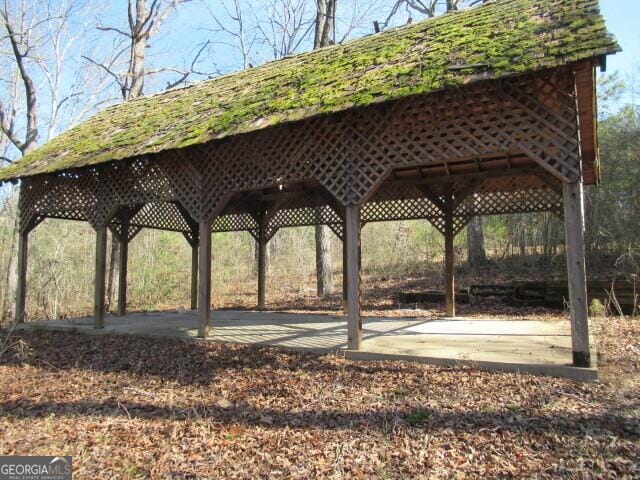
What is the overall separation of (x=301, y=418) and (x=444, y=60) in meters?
4.48

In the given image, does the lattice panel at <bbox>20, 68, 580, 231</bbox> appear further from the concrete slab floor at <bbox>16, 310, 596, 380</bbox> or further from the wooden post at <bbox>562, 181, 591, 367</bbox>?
→ the concrete slab floor at <bbox>16, 310, 596, 380</bbox>

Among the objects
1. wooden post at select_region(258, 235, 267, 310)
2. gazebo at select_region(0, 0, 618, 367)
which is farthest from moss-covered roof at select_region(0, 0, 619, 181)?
wooden post at select_region(258, 235, 267, 310)

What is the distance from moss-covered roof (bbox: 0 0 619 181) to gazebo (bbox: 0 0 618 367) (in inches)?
1.4

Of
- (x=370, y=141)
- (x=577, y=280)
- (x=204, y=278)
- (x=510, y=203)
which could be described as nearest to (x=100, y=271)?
(x=204, y=278)

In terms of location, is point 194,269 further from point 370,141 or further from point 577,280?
point 577,280

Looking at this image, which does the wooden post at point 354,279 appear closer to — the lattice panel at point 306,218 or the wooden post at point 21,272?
the lattice panel at point 306,218

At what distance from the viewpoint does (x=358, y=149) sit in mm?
5645

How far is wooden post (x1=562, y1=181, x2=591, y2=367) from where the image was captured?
4250 mm

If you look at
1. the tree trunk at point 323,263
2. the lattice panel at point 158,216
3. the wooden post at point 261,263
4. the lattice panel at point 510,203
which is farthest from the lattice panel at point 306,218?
the lattice panel at point 510,203

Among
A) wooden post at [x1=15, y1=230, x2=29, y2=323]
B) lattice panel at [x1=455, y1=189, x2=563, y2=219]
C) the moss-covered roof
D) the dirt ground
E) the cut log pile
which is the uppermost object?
the moss-covered roof

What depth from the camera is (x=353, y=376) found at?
15.7 ft

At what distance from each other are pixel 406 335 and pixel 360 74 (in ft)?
13.3

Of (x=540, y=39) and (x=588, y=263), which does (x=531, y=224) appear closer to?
(x=588, y=263)

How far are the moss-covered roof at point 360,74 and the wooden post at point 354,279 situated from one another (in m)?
1.47
